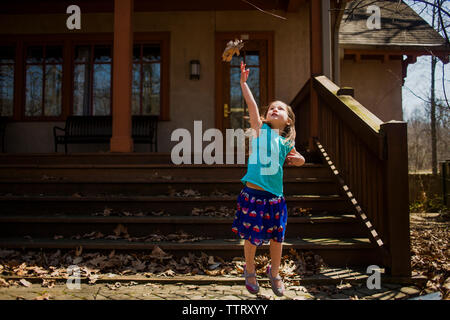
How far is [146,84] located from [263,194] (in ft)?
18.9

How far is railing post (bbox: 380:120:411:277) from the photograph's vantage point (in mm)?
2945

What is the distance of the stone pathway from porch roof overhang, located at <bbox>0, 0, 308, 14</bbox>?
5.79 metres

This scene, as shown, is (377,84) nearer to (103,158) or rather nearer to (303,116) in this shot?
(303,116)

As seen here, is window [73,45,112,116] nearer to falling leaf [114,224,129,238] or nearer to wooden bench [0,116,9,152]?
wooden bench [0,116,9,152]

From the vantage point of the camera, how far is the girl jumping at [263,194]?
8.00 feet

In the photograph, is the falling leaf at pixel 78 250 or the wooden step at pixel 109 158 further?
the wooden step at pixel 109 158

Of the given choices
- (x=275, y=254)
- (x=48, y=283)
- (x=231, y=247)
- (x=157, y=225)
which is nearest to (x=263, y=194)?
(x=275, y=254)

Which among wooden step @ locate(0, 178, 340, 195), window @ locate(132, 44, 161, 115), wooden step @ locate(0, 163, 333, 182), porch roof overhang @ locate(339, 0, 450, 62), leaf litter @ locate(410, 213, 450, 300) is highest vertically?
porch roof overhang @ locate(339, 0, 450, 62)

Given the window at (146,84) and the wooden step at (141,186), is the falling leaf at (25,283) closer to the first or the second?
the wooden step at (141,186)

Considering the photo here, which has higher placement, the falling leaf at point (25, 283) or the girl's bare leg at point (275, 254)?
the girl's bare leg at point (275, 254)

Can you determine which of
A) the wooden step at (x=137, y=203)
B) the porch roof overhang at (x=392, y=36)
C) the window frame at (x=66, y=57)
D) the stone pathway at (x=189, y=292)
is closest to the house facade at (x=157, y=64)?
the window frame at (x=66, y=57)

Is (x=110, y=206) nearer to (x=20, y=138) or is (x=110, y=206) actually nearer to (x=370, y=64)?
(x=20, y=138)

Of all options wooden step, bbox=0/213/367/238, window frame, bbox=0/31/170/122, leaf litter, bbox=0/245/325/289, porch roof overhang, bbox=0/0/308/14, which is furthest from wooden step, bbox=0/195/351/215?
porch roof overhang, bbox=0/0/308/14

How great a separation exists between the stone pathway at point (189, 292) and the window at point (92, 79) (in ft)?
17.4
